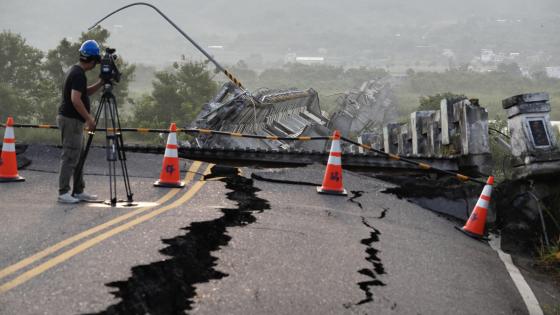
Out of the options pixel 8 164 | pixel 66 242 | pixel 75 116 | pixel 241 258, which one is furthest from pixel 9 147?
pixel 241 258

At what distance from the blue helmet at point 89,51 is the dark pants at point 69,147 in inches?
34.8

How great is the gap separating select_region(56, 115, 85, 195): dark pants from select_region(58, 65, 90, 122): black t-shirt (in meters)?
0.08

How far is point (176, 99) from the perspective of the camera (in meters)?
80.9

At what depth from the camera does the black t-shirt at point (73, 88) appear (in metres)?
8.59

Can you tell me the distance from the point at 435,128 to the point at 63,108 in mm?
9715

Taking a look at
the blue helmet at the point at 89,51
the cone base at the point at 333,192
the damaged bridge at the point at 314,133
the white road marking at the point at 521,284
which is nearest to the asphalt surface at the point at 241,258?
the white road marking at the point at 521,284

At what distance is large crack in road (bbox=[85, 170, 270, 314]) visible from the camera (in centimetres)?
494

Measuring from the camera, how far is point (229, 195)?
32.6 feet

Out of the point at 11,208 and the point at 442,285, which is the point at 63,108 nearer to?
the point at 11,208

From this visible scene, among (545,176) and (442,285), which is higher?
(545,176)

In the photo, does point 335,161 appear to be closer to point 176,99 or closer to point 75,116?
point 75,116

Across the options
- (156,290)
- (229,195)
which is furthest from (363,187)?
(156,290)

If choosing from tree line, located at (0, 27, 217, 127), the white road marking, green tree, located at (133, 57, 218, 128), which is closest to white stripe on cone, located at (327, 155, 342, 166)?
the white road marking

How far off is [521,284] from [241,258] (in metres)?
3.40
